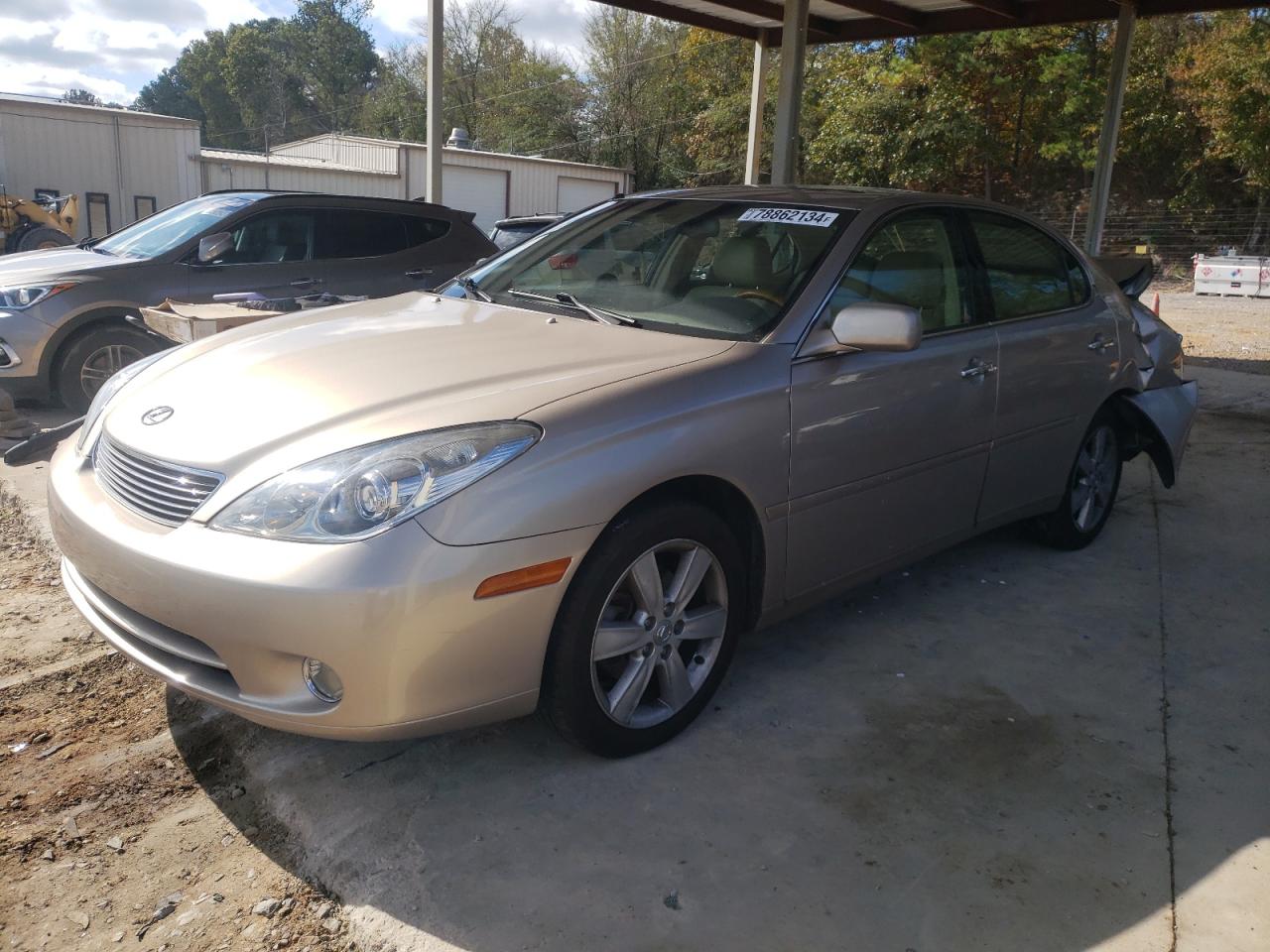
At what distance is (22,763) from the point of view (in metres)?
2.86

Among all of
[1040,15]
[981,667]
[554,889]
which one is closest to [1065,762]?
[981,667]

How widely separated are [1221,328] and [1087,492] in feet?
47.9

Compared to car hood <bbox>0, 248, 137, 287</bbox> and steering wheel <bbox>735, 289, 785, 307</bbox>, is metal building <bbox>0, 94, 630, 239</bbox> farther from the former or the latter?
steering wheel <bbox>735, 289, 785, 307</bbox>

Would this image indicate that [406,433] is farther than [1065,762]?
No

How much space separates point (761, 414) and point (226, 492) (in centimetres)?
149

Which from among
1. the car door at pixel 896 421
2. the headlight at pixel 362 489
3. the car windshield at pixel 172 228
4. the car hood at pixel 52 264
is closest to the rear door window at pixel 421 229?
the car windshield at pixel 172 228

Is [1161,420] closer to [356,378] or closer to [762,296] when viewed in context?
[762,296]

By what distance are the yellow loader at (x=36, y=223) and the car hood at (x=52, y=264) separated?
441 inches

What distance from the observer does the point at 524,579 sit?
2.47 metres

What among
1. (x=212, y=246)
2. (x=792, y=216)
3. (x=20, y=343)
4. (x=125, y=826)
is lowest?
(x=125, y=826)

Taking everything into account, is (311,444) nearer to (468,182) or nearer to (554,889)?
(554,889)

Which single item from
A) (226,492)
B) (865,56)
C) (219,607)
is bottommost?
(219,607)

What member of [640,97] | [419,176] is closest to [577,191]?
[419,176]

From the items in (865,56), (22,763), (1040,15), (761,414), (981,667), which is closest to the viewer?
(22,763)
